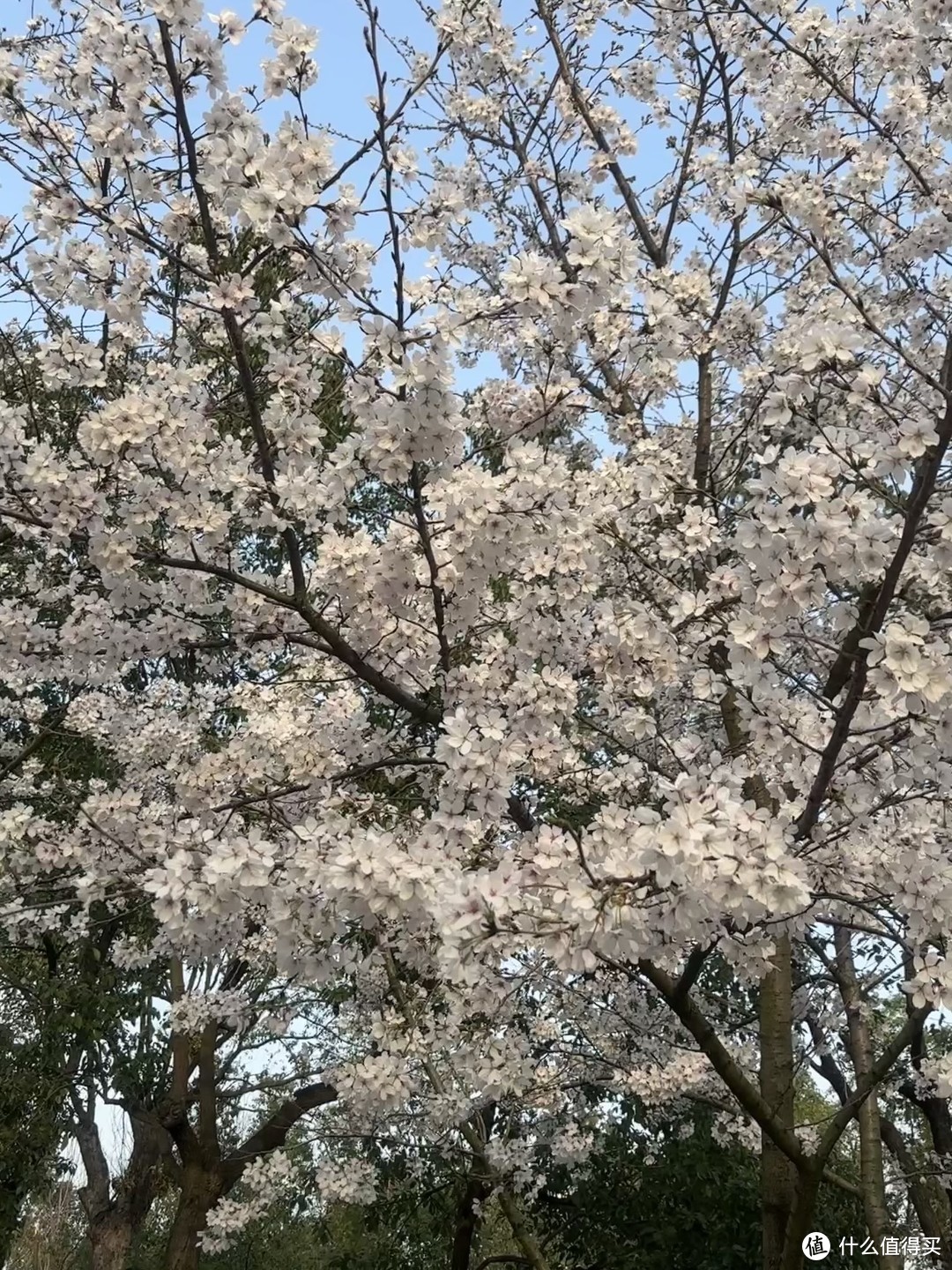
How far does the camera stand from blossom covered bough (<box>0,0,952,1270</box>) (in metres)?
2.72

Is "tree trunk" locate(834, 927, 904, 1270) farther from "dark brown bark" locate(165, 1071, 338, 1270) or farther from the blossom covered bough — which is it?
"dark brown bark" locate(165, 1071, 338, 1270)

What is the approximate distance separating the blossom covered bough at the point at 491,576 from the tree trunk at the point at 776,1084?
0.9 inches

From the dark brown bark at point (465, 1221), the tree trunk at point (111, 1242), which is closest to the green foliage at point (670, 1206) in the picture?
the dark brown bark at point (465, 1221)

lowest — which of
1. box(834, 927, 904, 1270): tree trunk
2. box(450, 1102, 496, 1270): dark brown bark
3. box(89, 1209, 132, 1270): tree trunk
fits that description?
box(89, 1209, 132, 1270): tree trunk

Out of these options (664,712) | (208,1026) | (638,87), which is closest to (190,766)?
(664,712)

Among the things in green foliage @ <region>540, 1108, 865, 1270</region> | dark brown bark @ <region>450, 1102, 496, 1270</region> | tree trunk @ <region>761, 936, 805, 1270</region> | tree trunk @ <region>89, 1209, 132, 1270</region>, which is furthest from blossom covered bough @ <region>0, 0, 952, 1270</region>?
tree trunk @ <region>89, 1209, 132, 1270</region>

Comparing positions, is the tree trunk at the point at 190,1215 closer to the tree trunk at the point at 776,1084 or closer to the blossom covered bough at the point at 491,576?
the blossom covered bough at the point at 491,576

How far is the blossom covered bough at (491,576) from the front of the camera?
2.72 m

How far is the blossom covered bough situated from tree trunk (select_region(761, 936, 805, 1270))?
0.02 metres

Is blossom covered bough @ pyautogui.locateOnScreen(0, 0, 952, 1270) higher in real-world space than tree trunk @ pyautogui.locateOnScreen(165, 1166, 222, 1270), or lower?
higher

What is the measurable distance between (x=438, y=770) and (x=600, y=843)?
1.64 m

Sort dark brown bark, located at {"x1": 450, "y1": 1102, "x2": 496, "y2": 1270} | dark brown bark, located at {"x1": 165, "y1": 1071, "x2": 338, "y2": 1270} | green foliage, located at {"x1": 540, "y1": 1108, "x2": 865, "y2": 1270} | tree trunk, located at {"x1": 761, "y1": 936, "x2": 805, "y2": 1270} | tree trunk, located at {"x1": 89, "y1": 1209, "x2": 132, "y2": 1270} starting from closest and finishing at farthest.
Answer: tree trunk, located at {"x1": 761, "y1": 936, "x2": 805, "y2": 1270}
green foliage, located at {"x1": 540, "y1": 1108, "x2": 865, "y2": 1270}
dark brown bark, located at {"x1": 450, "y1": 1102, "x2": 496, "y2": 1270}
dark brown bark, located at {"x1": 165, "y1": 1071, "x2": 338, "y2": 1270}
tree trunk, located at {"x1": 89, "y1": 1209, "x2": 132, "y2": 1270}

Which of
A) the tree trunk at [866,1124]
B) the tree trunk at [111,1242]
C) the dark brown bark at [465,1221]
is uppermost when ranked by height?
the tree trunk at [866,1124]

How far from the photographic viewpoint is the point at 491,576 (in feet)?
12.9
